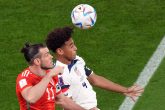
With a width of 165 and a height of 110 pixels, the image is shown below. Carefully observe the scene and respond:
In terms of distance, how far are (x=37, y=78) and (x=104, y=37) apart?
18.5 feet

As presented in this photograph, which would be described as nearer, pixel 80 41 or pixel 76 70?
pixel 76 70

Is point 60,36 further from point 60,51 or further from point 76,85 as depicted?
point 76,85

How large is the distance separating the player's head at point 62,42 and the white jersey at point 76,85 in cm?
18

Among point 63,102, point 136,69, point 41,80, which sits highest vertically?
point 41,80

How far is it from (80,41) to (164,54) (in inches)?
76.9

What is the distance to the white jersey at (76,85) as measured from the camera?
8.95 m

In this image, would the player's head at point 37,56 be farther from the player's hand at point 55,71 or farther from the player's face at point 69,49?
the player's face at point 69,49

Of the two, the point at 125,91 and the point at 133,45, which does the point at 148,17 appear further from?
the point at 125,91

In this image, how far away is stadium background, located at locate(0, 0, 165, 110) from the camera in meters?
12.0

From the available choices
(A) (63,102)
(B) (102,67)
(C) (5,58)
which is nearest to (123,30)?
(B) (102,67)

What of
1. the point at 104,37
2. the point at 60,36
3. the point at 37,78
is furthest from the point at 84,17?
the point at 37,78

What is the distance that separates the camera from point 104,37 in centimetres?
1371

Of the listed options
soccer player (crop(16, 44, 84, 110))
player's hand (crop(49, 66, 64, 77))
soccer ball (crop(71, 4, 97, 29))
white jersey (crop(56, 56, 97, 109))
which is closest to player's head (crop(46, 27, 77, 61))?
white jersey (crop(56, 56, 97, 109))

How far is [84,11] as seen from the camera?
11156 mm
